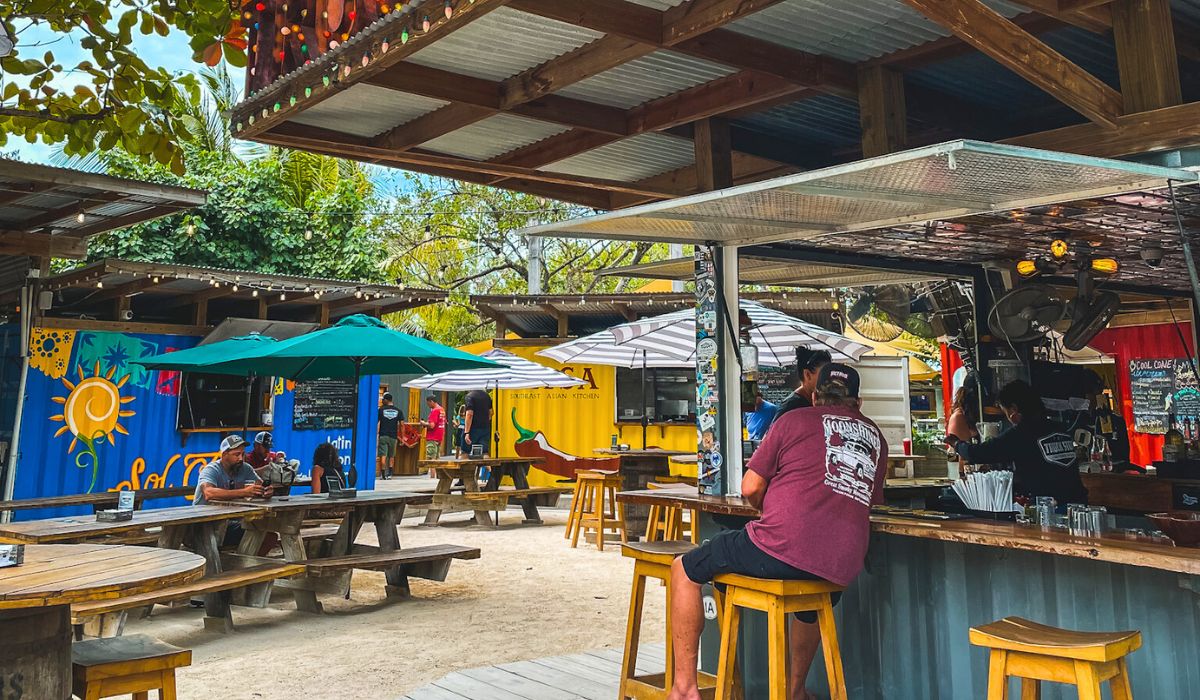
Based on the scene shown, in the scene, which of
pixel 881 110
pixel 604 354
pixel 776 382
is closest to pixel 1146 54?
pixel 881 110

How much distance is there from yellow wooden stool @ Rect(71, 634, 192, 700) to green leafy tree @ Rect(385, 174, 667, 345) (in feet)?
56.8

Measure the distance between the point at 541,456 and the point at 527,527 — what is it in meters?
3.25

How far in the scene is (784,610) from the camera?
11.2 feet

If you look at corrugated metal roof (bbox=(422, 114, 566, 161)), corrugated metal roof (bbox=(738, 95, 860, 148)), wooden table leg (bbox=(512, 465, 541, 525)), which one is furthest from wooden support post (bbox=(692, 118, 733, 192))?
wooden table leg (bbox=(512, 465, 541, 525))

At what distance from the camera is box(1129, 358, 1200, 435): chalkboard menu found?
32.7ft

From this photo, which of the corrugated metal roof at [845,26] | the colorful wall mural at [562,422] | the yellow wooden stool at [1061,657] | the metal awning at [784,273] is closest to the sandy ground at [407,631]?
the metal awning at [784,273]

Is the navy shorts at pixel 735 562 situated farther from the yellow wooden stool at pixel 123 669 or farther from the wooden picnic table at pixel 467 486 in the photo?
the wooden picnic table at pixel 467 486

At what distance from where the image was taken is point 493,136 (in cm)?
511

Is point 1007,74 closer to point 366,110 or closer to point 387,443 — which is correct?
point 366,110

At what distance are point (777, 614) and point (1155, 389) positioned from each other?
363 inches

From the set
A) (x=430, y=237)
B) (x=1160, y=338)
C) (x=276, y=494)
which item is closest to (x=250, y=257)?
(x=430, y=237)

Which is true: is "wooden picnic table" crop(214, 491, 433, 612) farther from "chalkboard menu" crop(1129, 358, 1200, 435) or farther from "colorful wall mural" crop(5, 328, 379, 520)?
"chalkboard menu" crop(1129, 358, 1200, 435)

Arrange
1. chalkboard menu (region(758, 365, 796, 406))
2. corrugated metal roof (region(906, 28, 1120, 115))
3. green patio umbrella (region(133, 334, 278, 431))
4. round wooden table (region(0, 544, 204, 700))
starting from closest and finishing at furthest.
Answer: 1. round wooden table (region(0, 544, 204, 700))
2. corrugated metal roof (region(906, 28, 1120, 115))
3. green patio umbrella (region(133, 334, 278, 431))
4. chalkboard menu (region(758, 365, 796, 406))

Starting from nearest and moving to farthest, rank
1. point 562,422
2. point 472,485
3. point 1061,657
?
point 1061,657, point 472,485, point 562,422
